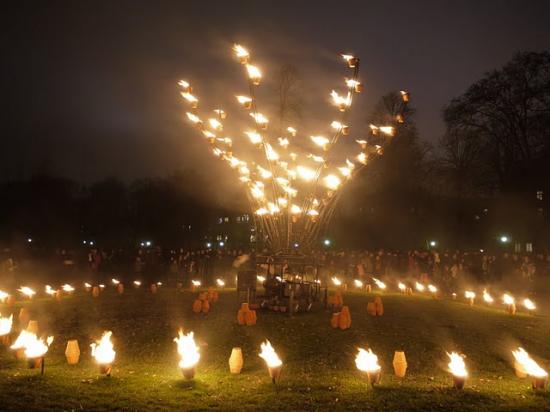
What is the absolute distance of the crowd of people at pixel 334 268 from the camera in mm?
26109

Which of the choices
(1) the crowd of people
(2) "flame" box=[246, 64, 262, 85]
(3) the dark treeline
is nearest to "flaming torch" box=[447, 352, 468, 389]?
(2) "flame" box=[246, 64, 262, 85]

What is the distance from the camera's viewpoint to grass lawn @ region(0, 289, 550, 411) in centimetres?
784

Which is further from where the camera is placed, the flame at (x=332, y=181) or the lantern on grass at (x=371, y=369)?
the flame at (x=332, y=181)

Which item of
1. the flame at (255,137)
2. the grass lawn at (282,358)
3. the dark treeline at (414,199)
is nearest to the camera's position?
the grass lawn at (282,358)

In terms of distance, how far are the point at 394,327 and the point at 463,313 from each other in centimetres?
415

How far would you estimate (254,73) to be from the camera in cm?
1260

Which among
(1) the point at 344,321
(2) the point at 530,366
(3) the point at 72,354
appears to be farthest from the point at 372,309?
(3) the point at 72,354

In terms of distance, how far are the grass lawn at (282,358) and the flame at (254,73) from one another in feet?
20.6

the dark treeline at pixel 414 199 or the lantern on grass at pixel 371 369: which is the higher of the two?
the dark treeline at pixel 414 199

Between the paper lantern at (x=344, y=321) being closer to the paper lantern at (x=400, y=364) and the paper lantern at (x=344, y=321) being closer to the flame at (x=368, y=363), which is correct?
the paper lantern at (x=400, y=364)

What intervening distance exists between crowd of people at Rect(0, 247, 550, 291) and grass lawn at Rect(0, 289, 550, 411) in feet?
28.1

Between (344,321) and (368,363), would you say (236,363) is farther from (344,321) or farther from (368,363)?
(344,321)

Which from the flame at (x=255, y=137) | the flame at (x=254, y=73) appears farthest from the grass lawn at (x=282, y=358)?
the flame at (x=254, y=73)

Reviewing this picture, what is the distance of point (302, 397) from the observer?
8000 millimetres
